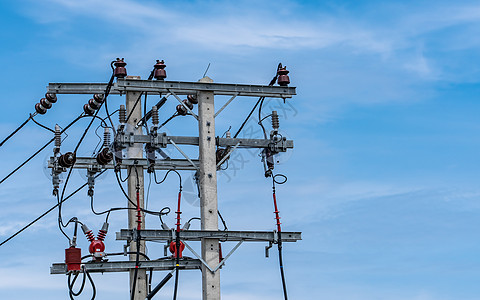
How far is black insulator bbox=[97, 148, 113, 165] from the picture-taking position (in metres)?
20.8

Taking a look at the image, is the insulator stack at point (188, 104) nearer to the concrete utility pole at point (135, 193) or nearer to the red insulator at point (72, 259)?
the concrete utility pole at point (135, 193)

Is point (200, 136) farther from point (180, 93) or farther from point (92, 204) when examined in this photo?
point (92, 204)

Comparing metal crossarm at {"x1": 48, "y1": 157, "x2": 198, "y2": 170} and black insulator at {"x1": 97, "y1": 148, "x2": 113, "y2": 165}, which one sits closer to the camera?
black insulator at {"x1": 97, "y1": 148, "x2": 113, "y2": 165}

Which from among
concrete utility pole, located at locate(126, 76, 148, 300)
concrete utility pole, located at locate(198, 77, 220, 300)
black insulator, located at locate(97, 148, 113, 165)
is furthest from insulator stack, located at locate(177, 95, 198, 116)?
concrete utility pole, located at locate(198, 77, 220, 300)

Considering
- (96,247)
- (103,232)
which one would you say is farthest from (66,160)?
(96,247)

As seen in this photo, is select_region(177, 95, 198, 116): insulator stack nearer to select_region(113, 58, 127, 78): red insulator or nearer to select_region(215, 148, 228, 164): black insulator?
select_region(215, 148, 228, 164): black insulator

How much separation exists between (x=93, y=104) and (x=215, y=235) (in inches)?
220

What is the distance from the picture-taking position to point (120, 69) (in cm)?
1848

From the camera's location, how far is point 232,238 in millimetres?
18109

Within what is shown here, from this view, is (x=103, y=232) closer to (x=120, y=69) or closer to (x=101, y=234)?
(x=101, y=234)

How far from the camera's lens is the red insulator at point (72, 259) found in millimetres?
18422

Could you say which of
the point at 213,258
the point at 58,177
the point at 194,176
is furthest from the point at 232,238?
the point at 58,177

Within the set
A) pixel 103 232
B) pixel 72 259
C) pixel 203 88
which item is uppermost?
Result: pixel 203 88

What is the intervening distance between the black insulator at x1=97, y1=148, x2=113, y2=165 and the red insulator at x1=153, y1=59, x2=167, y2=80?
269 centimetres
